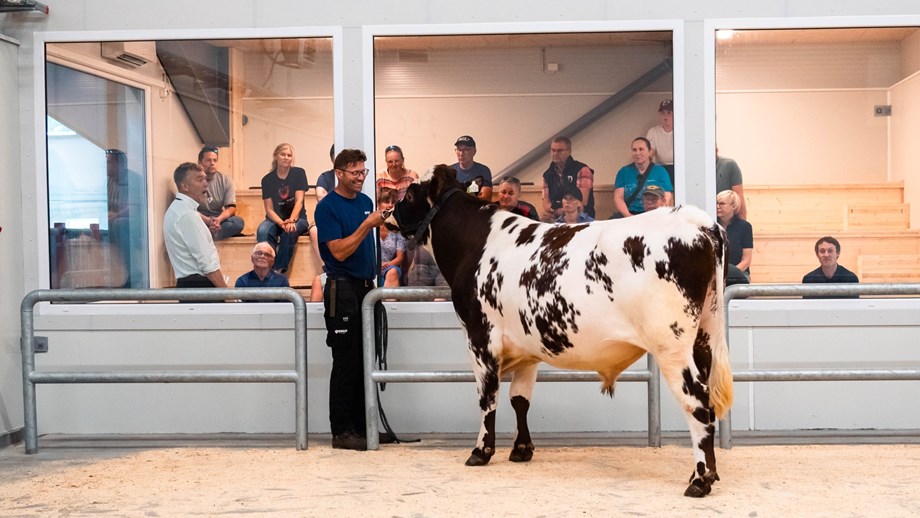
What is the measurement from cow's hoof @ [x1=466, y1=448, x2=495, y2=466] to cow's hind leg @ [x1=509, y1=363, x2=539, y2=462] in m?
0.18

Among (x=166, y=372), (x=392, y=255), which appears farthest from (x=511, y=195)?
(x=166, y=372)

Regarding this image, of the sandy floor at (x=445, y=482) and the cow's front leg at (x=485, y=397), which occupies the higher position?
the cow's front leg at (x=485, y=397)

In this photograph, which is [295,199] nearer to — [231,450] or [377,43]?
[377,43]

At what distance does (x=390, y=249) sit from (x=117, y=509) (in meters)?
2.48

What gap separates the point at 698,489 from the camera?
458cm

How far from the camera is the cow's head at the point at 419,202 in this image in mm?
5750

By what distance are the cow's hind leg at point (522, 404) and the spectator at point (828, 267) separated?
1930 millimetres

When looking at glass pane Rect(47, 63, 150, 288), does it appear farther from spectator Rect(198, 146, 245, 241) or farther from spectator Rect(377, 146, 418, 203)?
spectator Rect(377, 146, 418, 203)

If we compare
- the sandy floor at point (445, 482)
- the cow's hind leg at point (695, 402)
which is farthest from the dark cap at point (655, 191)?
the cow's hind leg at point (695, 402)

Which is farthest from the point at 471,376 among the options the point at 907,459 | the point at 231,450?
the point at 907,459

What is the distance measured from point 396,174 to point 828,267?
2.77 m

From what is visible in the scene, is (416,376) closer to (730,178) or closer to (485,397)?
(485,397)

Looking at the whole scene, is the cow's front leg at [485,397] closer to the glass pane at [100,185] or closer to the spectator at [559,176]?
the spectator at [559,176]

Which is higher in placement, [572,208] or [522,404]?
[572,208]
